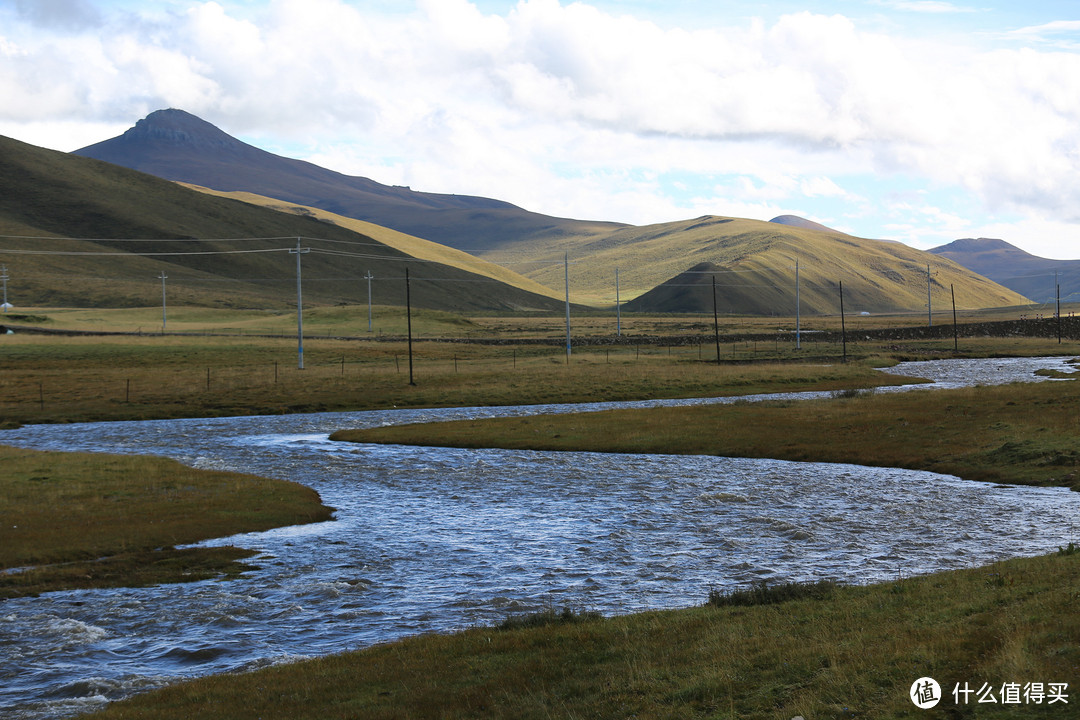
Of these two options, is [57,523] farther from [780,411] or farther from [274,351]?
[274,351]

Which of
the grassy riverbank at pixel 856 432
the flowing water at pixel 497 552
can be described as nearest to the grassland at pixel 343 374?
the grassy riverbank at pixel 856 432

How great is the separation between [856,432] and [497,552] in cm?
2847

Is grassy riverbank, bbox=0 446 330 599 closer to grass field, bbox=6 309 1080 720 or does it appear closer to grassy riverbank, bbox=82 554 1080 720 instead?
grass field, bbox=6 309 1080 720

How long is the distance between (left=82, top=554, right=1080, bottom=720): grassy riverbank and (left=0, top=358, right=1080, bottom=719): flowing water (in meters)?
2.49

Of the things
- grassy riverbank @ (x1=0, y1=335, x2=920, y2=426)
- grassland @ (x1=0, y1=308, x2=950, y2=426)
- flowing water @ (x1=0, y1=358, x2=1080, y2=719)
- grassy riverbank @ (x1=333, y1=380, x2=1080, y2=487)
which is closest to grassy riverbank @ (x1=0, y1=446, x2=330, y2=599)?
flowing water @ (x1=0, y1=358, x2=1080, y2=719)

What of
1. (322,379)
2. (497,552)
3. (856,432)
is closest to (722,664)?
(497,552)

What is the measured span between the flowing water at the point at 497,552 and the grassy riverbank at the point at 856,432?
2.50 metres

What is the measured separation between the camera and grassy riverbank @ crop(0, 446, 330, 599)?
24.9 metres

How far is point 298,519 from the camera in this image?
31.8 metres

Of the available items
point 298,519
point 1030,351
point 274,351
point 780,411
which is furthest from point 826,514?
point 1030,351

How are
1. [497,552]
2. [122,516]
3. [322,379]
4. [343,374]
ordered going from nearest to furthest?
[497,552], [122,516], [322,379], [343,374]

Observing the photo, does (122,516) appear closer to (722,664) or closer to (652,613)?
(652,613)

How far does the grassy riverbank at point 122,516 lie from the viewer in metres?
24.9

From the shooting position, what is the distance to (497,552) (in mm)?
26922
